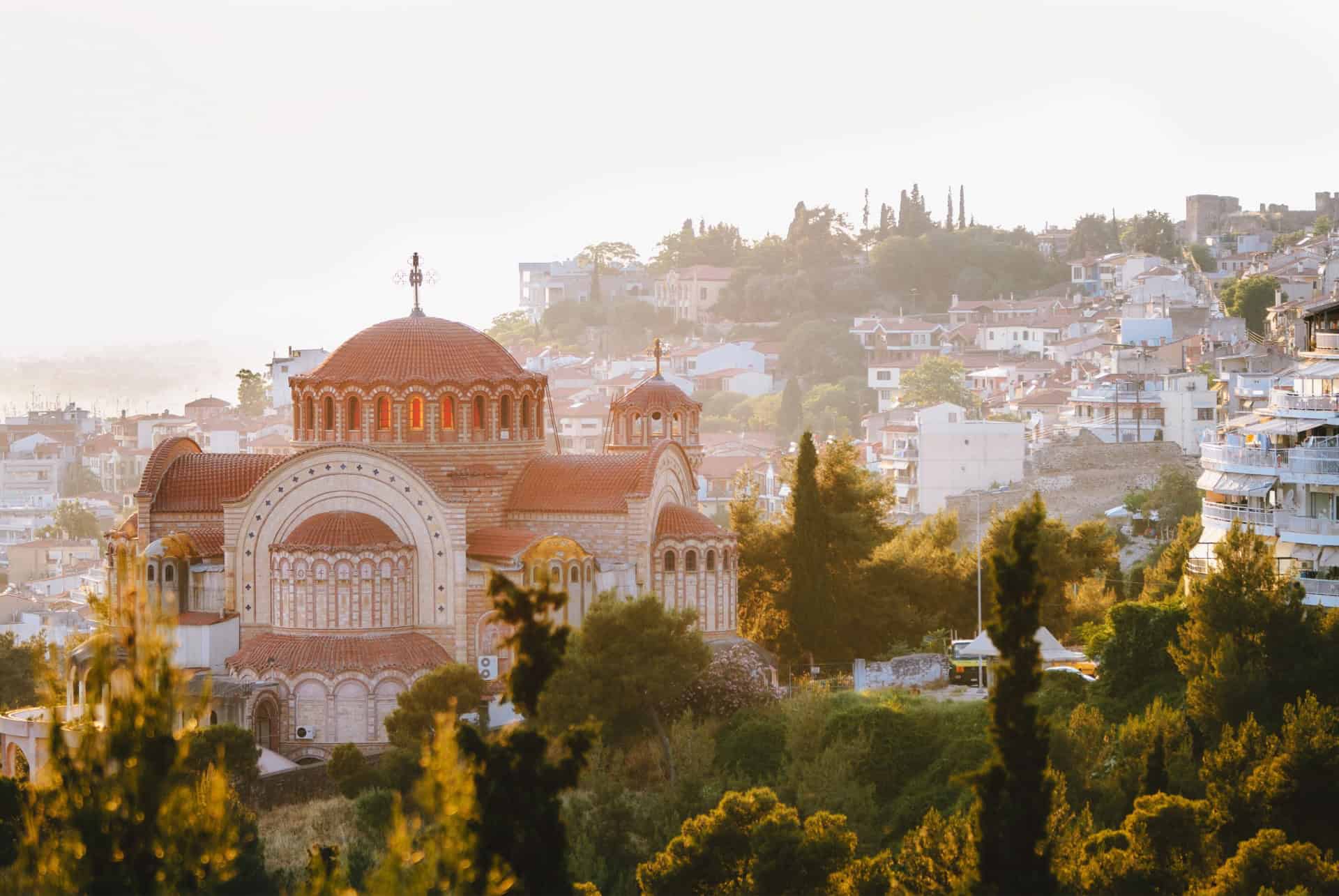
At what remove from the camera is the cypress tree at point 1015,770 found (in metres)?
23.0

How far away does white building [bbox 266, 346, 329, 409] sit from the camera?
87.6m

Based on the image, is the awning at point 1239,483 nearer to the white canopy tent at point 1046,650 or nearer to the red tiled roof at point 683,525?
the white canopy tent at point 1046,650

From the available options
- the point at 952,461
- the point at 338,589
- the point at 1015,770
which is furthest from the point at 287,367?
the point at 1015,770

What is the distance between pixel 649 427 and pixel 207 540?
28.5ft

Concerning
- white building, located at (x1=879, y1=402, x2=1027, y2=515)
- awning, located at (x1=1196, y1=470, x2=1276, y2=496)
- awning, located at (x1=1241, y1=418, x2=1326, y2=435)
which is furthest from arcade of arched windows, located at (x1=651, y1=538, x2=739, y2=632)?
white building, located at (x1=879, y1=402, x2=1027, y2=515)

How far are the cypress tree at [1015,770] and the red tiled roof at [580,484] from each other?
15.6m

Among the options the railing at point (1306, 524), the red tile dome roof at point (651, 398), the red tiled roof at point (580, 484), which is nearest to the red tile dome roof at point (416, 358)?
the red tiled roof at point (580, 484)

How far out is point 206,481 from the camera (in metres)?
40.2

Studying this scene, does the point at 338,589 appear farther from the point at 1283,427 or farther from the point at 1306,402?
the point at 1306,402

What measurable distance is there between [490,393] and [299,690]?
20.5 ft

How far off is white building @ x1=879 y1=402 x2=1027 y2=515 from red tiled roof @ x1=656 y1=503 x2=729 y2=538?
2532 cm

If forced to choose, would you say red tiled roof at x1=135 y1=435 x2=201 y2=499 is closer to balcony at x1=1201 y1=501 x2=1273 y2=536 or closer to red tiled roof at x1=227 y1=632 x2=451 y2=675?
red tiled roof at x1=227 y1=632 x2=451 y2=675

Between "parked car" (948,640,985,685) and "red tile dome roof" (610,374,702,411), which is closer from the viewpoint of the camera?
"parked car" (948,640,985,685)

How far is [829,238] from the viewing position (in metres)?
120
